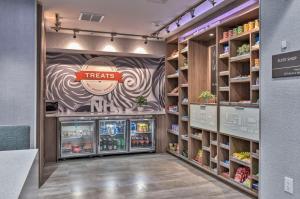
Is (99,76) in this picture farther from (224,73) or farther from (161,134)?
(224,73)

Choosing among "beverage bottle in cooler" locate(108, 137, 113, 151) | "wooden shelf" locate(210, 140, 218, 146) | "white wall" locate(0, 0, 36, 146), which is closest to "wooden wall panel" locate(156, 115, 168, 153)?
"beverage bottle in cooler" locate(108, 137, 113, 151)

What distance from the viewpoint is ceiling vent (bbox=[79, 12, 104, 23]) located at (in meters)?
4.36

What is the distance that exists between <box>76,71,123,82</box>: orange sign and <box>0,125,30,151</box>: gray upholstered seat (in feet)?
11.2

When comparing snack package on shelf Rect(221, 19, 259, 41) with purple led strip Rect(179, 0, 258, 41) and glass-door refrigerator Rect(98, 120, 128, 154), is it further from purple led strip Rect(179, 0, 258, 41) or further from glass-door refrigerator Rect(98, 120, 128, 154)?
glass-door refrigerator Rect(98, 120, 128, 154)

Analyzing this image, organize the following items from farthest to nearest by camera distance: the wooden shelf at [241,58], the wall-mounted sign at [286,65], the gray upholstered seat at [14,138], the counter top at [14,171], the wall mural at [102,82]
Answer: the wall mural at [102,82] → the wooden shelf at [241,58] → the gray upholstered seat at [14,138] → the wall-mounted sign at [286,65] → the counter top at [14,171]

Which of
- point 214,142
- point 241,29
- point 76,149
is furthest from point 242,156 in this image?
point 76,149

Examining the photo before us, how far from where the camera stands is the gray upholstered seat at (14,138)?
2619 mm

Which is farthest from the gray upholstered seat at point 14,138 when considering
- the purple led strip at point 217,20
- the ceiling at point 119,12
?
the purple led strip at point 217,20

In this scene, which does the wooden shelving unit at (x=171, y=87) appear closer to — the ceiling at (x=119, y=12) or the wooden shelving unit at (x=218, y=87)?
the wooden shelving unit at (x=218, y=87)

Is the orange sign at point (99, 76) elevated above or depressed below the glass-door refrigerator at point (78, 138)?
above

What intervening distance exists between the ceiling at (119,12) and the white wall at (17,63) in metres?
0.52

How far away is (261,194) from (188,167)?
6.77 feet

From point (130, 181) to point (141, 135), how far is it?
2.21 m

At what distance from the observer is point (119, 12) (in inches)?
168
